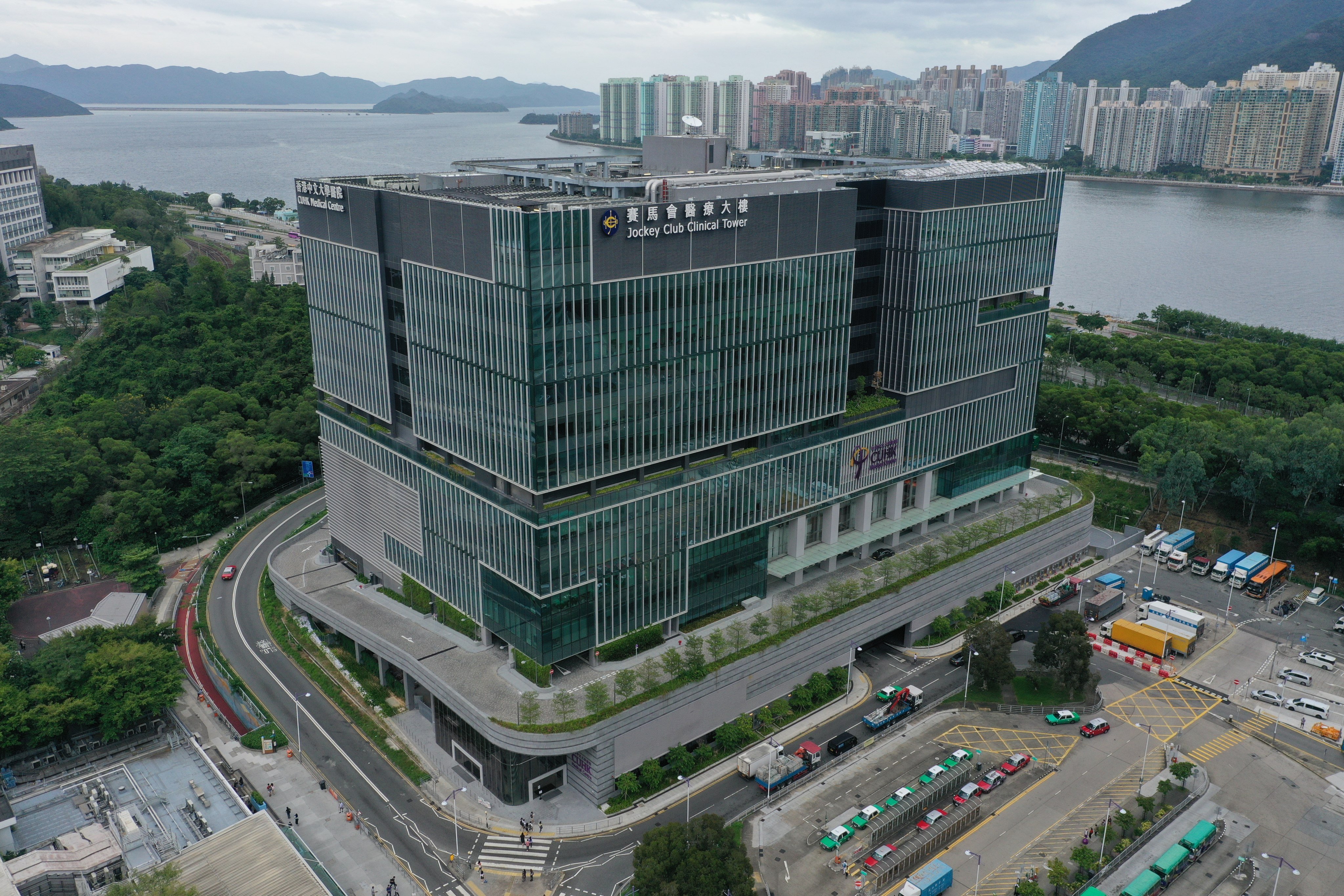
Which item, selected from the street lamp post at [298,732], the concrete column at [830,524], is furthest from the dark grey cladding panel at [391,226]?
the concrete column at [830,524]

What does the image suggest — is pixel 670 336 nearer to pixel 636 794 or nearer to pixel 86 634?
pixel 636 794

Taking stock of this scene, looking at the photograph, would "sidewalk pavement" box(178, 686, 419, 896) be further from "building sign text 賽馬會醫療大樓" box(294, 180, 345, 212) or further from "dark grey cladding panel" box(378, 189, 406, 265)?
"building sign text 賽馬會醫療大樓" box(294, 180, 345, 212)

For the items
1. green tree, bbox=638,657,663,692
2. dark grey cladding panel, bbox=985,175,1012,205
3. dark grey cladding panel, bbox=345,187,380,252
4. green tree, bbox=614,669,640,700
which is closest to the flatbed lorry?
green tree, bbox=638,657,663,692

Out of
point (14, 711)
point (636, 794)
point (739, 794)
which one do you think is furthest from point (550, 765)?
point (14, 711)

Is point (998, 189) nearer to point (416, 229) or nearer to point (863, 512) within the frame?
point (863, 512)

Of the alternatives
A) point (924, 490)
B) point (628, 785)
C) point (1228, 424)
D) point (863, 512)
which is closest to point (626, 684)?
point (628, 785)

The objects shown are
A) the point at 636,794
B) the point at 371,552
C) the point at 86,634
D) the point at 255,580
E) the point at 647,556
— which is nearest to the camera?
the point at 636,794
